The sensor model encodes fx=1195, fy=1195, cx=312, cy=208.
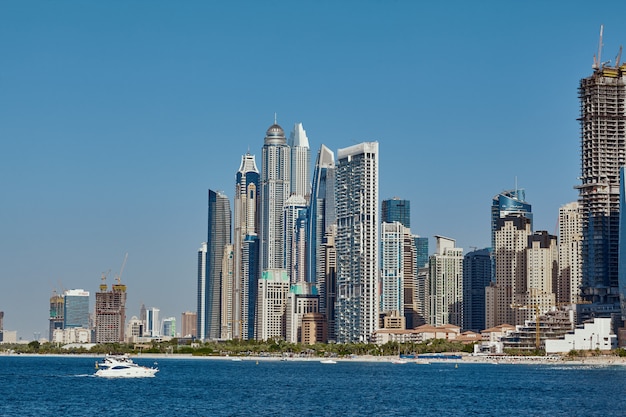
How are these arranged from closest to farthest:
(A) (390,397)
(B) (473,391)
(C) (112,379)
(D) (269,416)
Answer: (D) (269,416) < (A) (390,397) < (B) (473,391) < (C) (112,379)

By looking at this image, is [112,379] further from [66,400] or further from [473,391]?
[473,391]

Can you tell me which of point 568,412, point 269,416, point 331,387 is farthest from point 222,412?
point 331,387

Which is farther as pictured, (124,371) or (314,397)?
(124,371)

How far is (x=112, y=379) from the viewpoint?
628 feet

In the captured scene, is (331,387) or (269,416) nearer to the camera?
(269,416)

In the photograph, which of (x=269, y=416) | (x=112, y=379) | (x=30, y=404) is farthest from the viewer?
(x=112, y=379)

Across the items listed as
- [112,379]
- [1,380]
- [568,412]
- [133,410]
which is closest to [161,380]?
[112,379]

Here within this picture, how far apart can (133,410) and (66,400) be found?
20.1 metres

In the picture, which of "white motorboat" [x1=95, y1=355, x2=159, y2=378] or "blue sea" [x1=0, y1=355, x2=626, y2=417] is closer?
"blue sea" [x1=0, y1=355, x2=626, y2=417]

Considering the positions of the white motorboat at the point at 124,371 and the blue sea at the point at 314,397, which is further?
the white motorboat at the point at 124,371

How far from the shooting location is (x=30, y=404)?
137m

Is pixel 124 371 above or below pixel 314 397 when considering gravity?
above

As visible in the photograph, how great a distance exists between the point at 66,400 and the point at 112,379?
48.9 metres

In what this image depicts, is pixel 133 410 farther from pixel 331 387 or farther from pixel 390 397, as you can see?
pixel 331 387
